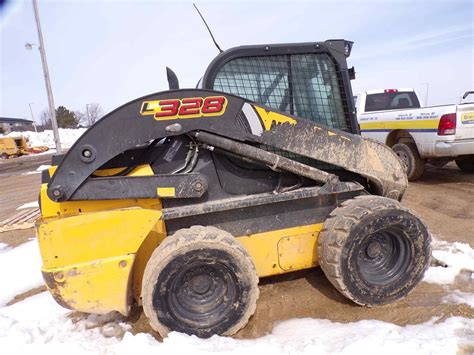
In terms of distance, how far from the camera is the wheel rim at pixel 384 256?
334 centimetres

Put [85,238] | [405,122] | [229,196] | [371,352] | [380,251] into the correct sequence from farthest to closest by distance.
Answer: [405,122], [380,251], [229,196], [85,238], [371,352]

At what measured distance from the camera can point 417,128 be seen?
24.4 feet

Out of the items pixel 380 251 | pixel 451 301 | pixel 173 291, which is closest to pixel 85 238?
pixel 173 291

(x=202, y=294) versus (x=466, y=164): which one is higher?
(x=202, y=294)

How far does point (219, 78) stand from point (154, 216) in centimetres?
134

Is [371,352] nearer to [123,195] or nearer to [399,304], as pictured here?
[399,304]

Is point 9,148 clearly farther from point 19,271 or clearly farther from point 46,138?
point 19,271

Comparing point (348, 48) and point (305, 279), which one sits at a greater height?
point (348, 48)

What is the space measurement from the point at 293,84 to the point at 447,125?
15.1 ft

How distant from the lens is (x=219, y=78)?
333 centimetres

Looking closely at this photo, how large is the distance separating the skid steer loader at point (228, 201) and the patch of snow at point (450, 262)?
1.83 feet

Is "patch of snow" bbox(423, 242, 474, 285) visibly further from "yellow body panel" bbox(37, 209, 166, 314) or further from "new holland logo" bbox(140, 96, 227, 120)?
"yellow body panel" bbox(37, 209, 166, 314)

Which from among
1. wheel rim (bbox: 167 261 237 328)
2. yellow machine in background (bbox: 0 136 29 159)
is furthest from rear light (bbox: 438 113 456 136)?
yellow machine in background (bbox: 0 136 29 159)

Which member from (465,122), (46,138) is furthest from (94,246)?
(46,138)
